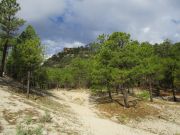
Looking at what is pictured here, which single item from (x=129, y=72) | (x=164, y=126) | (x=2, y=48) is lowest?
(x=164, y=126)

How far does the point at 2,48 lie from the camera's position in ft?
174

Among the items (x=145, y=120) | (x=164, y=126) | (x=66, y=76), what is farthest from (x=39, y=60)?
(x=66, y=76)

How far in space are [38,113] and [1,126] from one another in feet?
21.1

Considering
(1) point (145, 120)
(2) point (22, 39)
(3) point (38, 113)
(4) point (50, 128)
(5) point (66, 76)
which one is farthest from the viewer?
(5) point (66, 76)

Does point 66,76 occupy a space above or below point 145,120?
above

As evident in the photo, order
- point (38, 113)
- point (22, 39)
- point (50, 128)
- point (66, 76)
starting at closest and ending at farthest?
point (50, 128) < point (38, 113) < point (22, 39) < point (66, 76)

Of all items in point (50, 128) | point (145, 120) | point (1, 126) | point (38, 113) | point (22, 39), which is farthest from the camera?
point (22, 39)

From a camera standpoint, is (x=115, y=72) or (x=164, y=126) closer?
(x=164, y=126)

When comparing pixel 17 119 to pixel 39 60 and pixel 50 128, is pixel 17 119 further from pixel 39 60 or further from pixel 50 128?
pixel 39 60

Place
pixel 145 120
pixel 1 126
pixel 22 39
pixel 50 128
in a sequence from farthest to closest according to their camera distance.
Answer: pixel 22 39 < pixel 145 120 < pixel 50 128 < pixel 1 126

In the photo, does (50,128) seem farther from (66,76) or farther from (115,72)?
(66,76)

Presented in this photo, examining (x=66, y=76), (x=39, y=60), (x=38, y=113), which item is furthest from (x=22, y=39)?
(x=66, y=76)

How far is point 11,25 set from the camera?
47.7 meters

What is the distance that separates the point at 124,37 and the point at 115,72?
19.8ft
